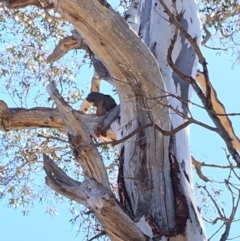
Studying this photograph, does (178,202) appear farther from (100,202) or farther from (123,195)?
(100,202)

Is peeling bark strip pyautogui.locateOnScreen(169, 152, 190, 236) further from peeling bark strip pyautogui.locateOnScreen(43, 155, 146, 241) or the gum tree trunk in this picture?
peeling bark strip pyautogui.locateOnScreen(43, 155, 146, 241)

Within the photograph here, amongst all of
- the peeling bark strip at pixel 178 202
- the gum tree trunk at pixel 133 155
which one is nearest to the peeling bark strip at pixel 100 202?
the gum tree trunk at pixel 133 155

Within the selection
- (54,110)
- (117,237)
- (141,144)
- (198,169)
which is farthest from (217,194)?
(117,237)

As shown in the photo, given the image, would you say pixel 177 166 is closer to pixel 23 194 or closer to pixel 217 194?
pixel 217 194

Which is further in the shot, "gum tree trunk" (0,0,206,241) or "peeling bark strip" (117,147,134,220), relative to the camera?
"peeling bark strip" (117,147,134,220)

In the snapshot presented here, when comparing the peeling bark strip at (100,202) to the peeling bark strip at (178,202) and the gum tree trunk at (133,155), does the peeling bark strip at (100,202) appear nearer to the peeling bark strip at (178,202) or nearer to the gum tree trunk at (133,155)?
the gum tree trunk at (133,155)

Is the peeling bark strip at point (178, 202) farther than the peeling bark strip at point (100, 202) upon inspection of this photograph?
Yes

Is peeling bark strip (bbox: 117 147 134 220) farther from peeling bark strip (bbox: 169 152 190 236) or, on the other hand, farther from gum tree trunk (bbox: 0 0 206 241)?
peeling bark strip (bbox: 169 152 190 236)

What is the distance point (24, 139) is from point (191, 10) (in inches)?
72.2

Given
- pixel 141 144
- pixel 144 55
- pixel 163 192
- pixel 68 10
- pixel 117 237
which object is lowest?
pixel 117 237

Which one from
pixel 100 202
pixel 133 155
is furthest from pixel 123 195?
pixel 100 202

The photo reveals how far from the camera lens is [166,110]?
6.84ft

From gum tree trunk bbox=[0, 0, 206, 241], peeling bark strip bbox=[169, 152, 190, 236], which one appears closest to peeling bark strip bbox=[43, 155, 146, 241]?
gum tree trunk bbox=[0, 0, 206, 241]

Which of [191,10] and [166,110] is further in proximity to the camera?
[191,10]
